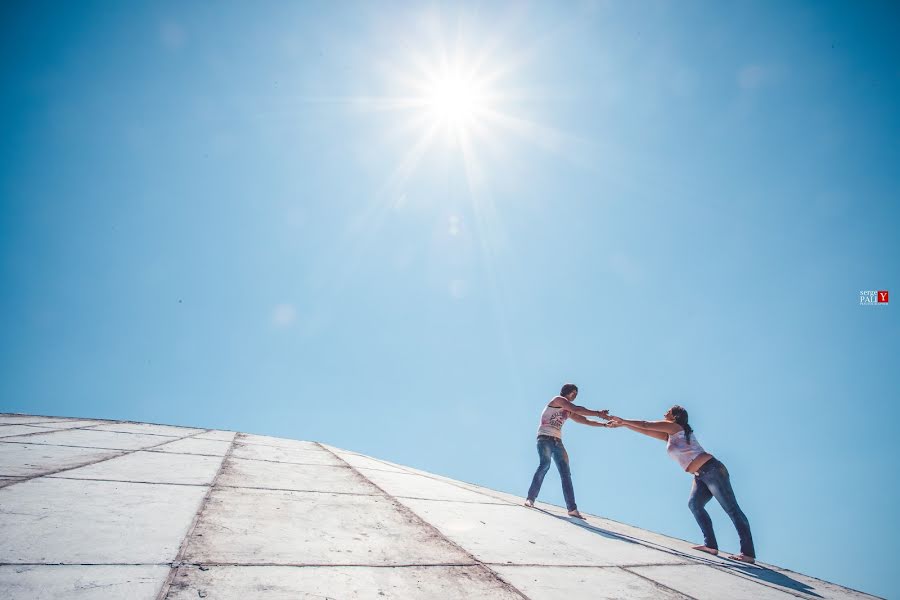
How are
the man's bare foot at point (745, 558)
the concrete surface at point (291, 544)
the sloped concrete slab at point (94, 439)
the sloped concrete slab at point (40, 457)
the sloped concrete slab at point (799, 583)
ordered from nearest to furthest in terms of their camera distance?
the concrete surface at point (291, 544) < the sloped concrete slab at point (799, 583) < the sloped concrete slab at point (40, 457) < the man's bare foot at point (745, 558) < the sloped concrete slab at point (94, 439)

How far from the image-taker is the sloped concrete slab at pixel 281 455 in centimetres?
525

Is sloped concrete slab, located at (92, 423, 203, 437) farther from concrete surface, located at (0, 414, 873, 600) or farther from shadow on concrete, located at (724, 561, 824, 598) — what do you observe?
shadow on concrete, located at (724, 561, 824, 598)

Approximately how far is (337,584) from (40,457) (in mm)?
3807

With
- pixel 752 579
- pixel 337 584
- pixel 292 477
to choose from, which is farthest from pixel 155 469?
pixel 752 579

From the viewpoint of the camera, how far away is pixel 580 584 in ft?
7.11

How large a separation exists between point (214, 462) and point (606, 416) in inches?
180

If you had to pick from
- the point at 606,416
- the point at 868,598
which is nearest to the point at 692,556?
the point at 868,598

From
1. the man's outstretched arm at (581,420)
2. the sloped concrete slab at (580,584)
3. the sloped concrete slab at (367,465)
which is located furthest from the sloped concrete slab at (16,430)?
the man's outstretched arm at (581,420)

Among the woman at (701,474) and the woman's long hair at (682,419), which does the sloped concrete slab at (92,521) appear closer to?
the woman at (701,474)

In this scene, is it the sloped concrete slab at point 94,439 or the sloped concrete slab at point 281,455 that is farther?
the sloped concrete slab at point 281,455

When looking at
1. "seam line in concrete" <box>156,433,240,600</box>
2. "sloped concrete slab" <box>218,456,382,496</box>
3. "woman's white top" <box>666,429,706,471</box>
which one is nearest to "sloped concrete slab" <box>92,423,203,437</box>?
"sloped concrete slab" <box>218,456,382,496</box>

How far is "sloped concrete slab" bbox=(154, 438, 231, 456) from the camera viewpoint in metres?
5.11

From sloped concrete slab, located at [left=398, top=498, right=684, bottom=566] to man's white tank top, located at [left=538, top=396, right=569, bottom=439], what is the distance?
46.9 inches

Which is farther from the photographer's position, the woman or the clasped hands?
the clasped hands
